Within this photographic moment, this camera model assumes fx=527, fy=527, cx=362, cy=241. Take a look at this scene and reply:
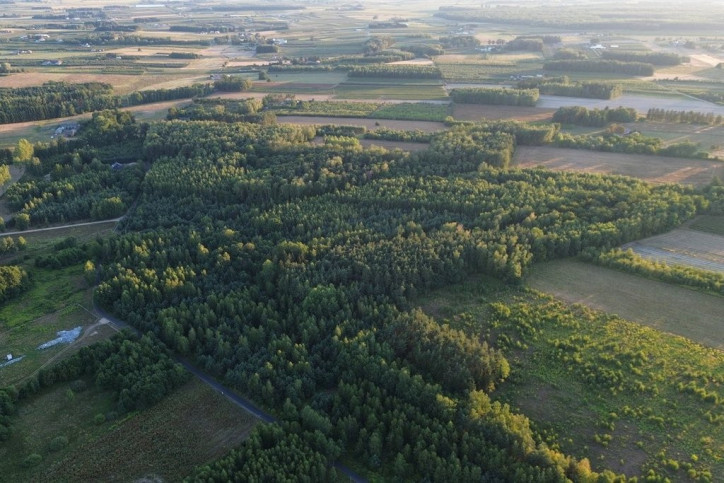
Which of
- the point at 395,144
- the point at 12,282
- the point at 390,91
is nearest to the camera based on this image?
the point at 12,282

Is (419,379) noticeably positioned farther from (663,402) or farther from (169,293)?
(169,293)

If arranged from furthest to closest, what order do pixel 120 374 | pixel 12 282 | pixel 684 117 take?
pixel 684 117 → pixel 12 282 → pixel 120 374

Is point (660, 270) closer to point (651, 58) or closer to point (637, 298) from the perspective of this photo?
point (637, 298)

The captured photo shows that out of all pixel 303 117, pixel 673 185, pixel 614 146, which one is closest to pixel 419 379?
pixel 673 185

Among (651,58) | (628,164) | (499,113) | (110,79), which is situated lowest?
(628,164)

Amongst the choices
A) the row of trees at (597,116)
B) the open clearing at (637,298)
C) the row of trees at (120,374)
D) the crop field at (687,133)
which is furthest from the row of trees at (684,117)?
the row of trees at (120,374)

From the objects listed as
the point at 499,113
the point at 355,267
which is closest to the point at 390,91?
the point at 499,113
